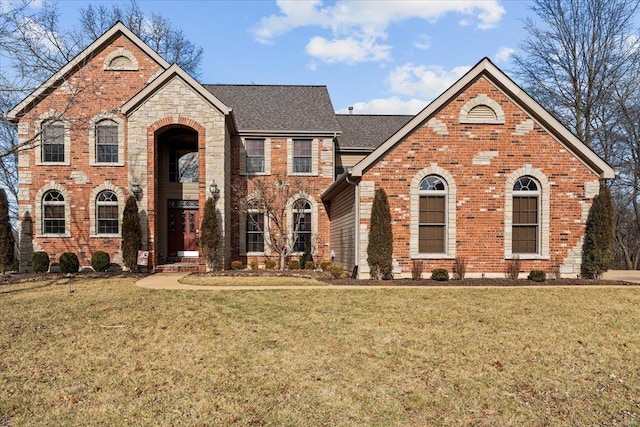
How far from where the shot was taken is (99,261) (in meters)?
17.6

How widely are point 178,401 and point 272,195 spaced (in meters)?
15.5

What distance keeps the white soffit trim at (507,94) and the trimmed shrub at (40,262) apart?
12.7 metres

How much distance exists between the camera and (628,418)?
4.61m

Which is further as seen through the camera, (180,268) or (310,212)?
(310,212)

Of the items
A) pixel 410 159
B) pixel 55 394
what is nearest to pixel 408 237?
pixel 410 159

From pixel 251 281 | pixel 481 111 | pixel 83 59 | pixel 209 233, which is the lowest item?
pixel 251 281

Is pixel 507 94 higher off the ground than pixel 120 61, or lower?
lower

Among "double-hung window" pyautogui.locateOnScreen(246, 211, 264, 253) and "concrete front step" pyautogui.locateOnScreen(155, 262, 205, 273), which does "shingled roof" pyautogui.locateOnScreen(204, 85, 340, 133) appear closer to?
"double-hung window" pyautogui.locateOnScreen(246, 211, 264, 253)

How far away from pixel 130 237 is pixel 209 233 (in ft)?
9.36

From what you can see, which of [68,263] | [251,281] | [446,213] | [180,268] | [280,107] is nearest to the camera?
[251,281]

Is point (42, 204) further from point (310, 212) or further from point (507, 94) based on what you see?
point (507, 94)

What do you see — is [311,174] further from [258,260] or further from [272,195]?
[258,260]

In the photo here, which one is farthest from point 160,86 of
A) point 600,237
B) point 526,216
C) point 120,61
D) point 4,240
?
point 600,237

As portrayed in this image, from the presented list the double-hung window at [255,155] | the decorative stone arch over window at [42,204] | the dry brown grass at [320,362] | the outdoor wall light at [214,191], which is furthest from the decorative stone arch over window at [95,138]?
the dry brown grass at [320,362]
